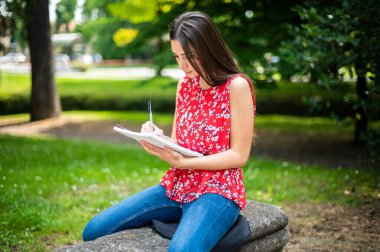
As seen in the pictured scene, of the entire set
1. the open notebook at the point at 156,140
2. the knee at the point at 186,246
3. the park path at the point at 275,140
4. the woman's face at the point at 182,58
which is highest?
the woman's face at the point at 182,58

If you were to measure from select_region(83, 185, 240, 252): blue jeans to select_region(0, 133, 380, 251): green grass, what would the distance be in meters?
1.42

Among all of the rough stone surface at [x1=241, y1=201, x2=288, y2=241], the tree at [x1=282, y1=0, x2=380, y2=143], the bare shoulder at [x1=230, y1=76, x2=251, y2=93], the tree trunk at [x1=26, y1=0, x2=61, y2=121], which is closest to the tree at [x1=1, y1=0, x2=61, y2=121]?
the tree trunk at [x1=26, y1=0, x2=61, y2=121]

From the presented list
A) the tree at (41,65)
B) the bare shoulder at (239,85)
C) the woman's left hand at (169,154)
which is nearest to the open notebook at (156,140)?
the woman's left hand at (169,154)

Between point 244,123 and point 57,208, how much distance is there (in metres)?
3.06

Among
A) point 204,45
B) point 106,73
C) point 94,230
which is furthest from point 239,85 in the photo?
point 106,73

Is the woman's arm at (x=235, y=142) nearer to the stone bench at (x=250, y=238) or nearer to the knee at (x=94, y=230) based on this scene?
the stone bench at (x=250, y=238)

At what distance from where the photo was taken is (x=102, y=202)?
215 inches

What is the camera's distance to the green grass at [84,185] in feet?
15.1

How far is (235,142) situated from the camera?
112 inches

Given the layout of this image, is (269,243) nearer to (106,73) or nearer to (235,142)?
(235,142)

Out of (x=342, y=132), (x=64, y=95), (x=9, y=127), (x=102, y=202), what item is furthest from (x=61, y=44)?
(x=102, y=202)

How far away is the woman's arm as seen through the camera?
2.76 metres

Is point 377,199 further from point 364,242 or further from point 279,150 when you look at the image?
point 279,150

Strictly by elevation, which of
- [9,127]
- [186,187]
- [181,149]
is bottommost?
[9,127]
